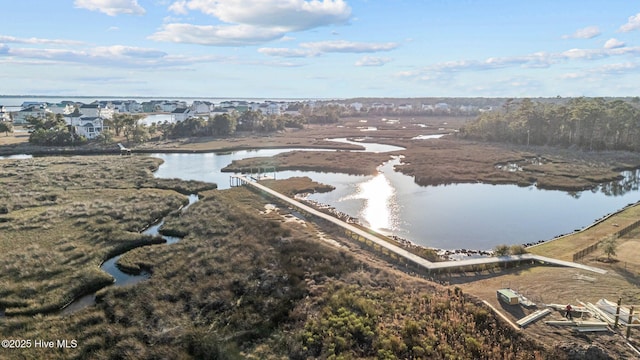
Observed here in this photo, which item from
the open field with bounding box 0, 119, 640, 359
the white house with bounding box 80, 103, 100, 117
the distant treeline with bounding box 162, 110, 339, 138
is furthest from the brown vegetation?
the white house with bounding box 80, 103, 100, 117

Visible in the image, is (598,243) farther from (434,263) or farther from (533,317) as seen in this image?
(533,317)

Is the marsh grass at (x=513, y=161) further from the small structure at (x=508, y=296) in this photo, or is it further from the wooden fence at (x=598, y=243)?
the small structure at (x=508, y=296)

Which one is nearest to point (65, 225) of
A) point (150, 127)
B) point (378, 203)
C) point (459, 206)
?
point (378, 203)

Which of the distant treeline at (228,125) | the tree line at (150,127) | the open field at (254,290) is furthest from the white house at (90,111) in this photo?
the open field at (254,290)

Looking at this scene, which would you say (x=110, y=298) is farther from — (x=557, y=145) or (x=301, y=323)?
(x=557, y=145)

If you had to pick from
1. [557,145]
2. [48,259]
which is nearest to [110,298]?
[48,259]

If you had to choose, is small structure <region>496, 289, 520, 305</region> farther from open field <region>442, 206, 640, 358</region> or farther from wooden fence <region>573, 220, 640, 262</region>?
wooden fence <region>573, 220, 640, 262</region>
